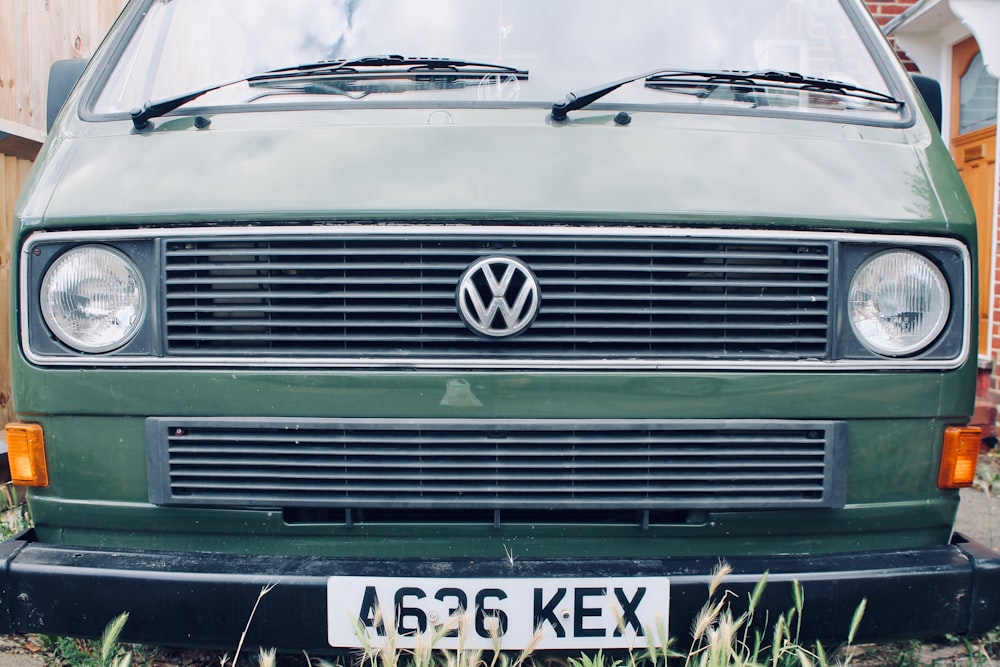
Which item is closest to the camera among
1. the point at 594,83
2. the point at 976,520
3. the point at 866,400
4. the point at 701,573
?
the point at 701,573

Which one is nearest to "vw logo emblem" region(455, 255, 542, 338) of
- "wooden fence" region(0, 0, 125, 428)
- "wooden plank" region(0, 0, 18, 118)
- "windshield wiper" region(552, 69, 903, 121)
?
"windshield wiper" region(552, 69, 903, 121)

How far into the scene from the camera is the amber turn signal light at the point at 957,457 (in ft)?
→ 6.76

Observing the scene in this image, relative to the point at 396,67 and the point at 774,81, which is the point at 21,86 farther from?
the point at 774,81

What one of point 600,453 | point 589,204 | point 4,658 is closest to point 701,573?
point 600,453

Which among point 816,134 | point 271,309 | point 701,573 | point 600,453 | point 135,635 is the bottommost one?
point 135,635

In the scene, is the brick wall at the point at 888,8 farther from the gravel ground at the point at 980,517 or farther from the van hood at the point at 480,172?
the van hood at the point at 480,172

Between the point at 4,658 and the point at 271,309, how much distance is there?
1.63 m

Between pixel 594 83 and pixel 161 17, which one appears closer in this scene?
pixel 594 83

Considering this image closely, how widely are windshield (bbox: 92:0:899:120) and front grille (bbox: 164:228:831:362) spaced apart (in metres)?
0.57

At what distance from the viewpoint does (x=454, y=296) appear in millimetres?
1918

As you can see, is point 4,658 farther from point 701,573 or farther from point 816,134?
point 816,134

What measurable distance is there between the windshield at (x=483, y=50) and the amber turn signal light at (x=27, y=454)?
96cm

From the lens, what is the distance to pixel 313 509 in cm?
206

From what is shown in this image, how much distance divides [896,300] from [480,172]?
106 centimetres
